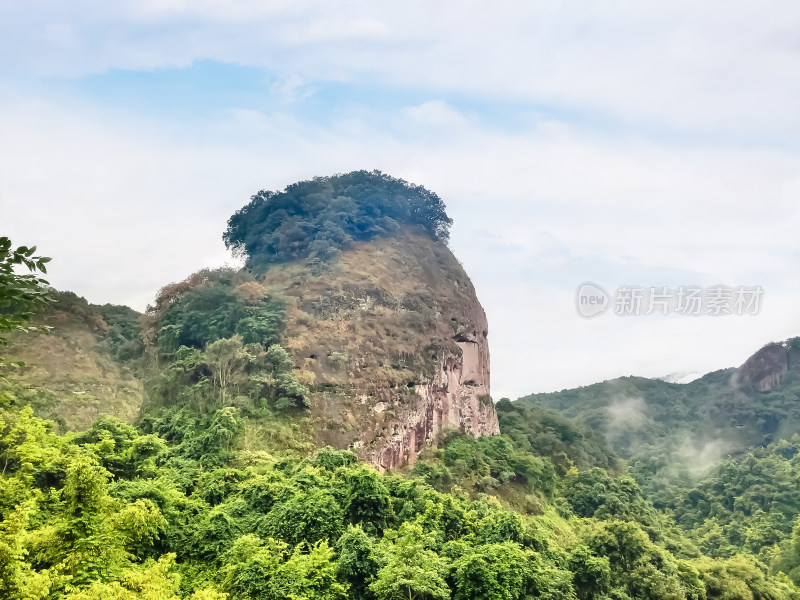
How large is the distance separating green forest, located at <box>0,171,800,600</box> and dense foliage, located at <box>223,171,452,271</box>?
0.14 meters

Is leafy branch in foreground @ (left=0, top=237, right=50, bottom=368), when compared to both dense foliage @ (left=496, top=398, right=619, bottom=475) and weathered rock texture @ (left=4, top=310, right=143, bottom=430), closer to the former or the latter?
weathered rock texture @ (left=4, top=310, right=143, bottom=430)

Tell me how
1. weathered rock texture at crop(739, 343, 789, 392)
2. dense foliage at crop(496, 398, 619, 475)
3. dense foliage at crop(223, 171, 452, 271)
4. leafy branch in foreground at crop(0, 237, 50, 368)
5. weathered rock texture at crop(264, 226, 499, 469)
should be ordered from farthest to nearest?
weathered rock texture at crop(739, 343, 789, 392) → dense foliage at crop(496, 398, 619, 475) → dense foliage at crop(223, 171, 452, 271) → weathered rock texture at crop(264, 226, 499, 469) → leafy branch in foreground at crop(0, 237, 50, 368)

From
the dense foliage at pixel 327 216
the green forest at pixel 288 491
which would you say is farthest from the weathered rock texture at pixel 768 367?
the dense foliage at pixel 327 216

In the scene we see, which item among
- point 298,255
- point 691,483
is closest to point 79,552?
point 298,255

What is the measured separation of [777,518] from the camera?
35031mm

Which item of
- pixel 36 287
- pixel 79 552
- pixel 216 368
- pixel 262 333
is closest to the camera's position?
pixel 36 287

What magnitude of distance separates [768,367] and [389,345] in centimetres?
5526

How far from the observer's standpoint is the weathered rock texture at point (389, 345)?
23508 mm

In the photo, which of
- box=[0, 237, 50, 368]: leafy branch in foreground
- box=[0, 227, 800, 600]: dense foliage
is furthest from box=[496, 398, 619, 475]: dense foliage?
box=[0, 237, 50, 368]: leafy branch in foreground

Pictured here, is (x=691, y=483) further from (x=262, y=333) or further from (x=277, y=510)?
(x=277, y=510)

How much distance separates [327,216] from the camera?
3256cm

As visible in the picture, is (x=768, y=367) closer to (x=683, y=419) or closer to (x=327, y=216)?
(x=683, y=419)

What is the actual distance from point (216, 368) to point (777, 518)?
33.2 m

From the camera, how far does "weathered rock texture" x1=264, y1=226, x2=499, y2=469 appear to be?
77.1ft
